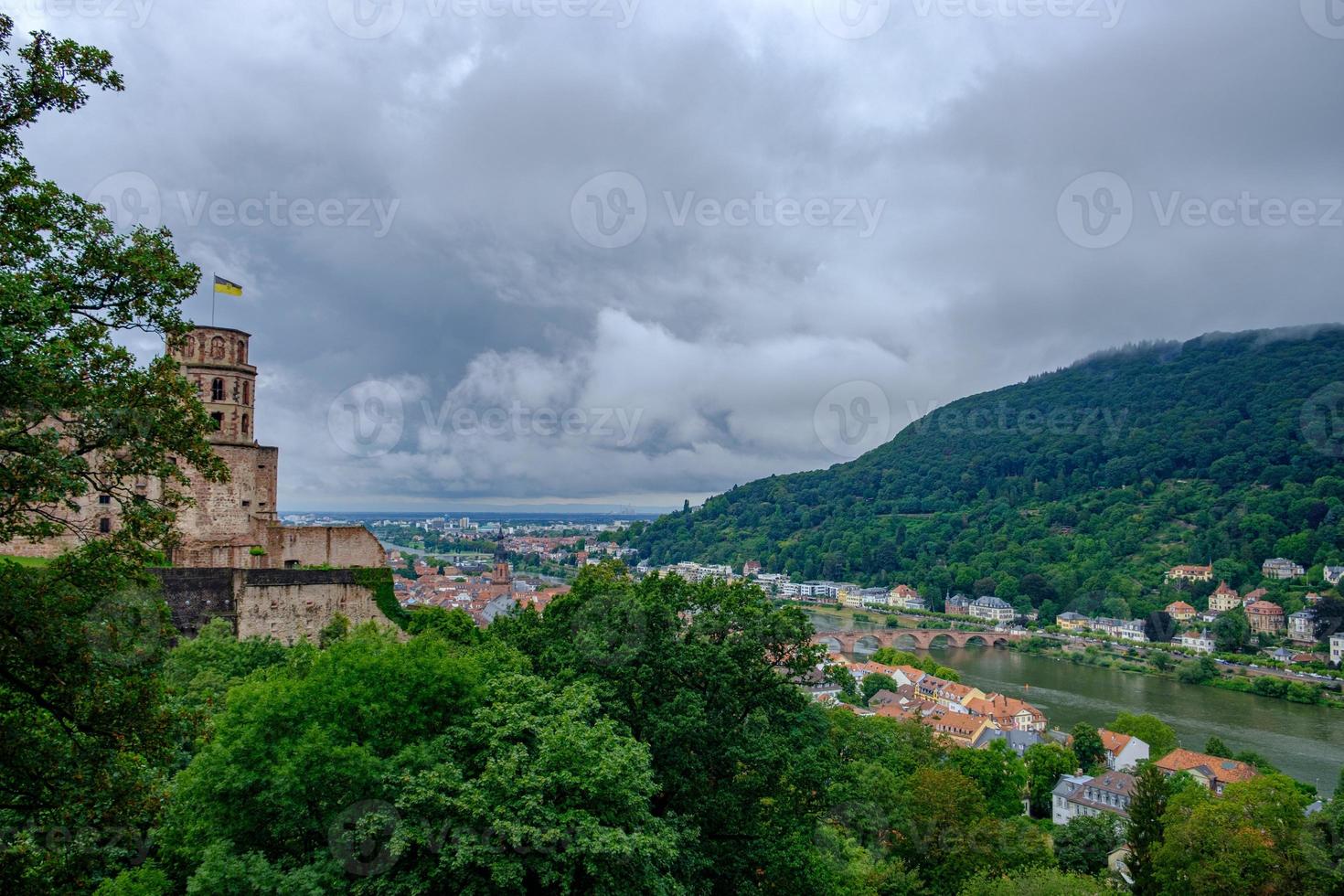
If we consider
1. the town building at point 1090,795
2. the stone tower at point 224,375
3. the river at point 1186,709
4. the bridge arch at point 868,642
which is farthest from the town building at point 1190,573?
the stone tower at point 224,375

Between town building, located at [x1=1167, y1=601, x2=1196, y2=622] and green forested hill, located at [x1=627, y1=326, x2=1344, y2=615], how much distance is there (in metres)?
4.84

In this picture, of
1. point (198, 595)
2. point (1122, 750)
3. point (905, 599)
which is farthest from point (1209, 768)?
point (905, 599)

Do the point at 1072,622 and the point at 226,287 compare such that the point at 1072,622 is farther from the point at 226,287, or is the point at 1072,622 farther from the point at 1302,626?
the point at 226,287

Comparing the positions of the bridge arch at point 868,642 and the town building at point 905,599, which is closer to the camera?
the bridge arch at point 868,642

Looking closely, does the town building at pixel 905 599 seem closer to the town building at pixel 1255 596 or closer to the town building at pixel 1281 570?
the town building at pixel 1255 596

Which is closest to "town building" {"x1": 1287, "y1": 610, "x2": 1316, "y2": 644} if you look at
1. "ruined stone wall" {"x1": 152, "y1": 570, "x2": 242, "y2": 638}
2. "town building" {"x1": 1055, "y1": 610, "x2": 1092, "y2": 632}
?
"town building" {"x1": 1055, "y1": 610, "x2": 1092, "y2": 632}

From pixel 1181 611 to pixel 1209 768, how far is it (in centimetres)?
5710

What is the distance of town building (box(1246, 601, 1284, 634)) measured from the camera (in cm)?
7044

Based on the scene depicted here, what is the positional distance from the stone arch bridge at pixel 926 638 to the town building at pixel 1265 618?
2077 cm

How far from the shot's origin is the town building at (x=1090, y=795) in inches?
1119

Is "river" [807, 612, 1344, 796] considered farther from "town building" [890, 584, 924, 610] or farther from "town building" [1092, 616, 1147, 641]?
"town building" [890, 584, 924, 610]

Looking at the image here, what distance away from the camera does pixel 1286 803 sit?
63.7 ft

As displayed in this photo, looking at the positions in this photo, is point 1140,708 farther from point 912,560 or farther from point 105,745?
point 912,560

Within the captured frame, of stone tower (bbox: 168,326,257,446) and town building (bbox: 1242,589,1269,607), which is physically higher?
stone tower (bbox: 168,326,257,446)
